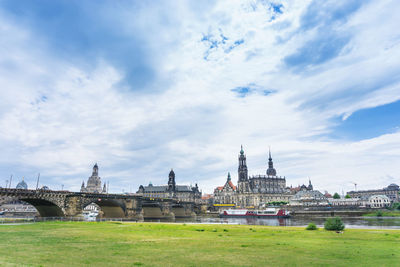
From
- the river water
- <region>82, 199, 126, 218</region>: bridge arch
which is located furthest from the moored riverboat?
<region>82, 199, 126, 218</region>: bridge arch

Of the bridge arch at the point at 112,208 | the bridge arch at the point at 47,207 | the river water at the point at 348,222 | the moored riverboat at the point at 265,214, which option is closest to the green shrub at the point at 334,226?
the river water at the point at 348,222

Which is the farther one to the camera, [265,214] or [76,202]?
[265,214]

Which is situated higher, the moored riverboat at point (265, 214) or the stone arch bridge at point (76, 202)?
the stone arch bridge at point (76, 202)

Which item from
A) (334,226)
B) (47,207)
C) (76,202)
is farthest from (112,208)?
(334,226)

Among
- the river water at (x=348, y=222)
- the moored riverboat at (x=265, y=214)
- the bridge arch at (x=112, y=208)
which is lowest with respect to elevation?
the river water at (x=348, y=222)

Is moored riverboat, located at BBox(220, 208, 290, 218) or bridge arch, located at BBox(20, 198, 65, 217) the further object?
moored riverboat, located at BBox(220, 208, 290, 218)

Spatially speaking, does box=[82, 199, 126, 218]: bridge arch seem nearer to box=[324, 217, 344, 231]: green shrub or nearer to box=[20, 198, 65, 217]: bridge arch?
box=[20, 198, 65, 217]: bridge arch

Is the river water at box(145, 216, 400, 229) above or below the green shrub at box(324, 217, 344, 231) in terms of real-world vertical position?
below

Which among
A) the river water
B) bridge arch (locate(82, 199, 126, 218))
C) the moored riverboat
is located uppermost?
bridge arch (locate(82, 199, 126, 218))

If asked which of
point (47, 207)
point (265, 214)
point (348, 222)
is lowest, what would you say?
point (348, 222)

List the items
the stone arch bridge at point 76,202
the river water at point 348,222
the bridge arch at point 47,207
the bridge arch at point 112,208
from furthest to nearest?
the bridge arch at point 112,208, the bridge arch at point 47,207, the stone arch bridge at point 76,202, the river water at point 348,222

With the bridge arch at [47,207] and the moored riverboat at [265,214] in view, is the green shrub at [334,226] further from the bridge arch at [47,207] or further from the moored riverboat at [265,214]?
the moored riverboat at [265,214]

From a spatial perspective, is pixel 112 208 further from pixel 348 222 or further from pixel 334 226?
pixel 334 226

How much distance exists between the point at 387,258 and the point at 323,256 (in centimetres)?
354
